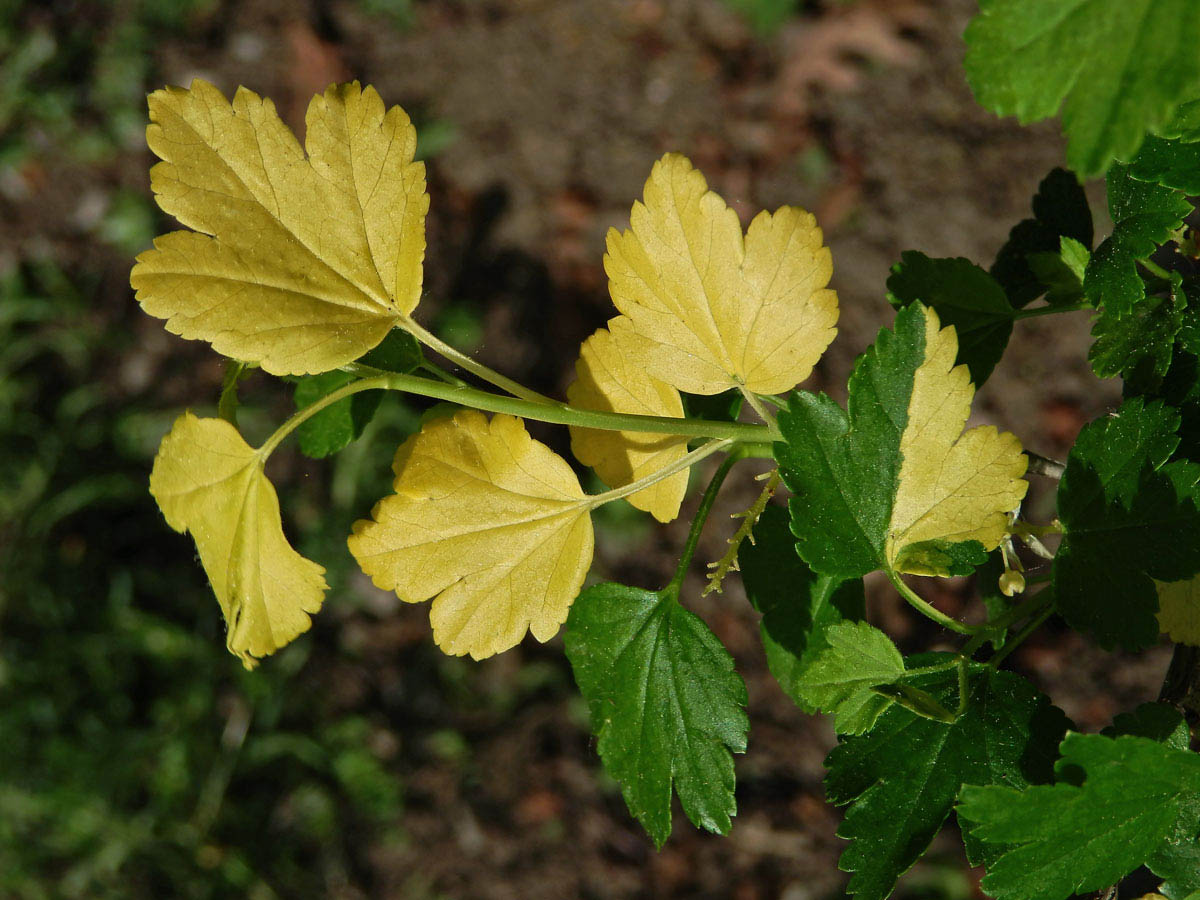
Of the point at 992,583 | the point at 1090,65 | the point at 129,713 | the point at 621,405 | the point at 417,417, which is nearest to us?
the point at 1090,65

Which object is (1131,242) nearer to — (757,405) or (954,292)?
(954,292)

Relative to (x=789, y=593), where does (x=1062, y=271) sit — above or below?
→ above

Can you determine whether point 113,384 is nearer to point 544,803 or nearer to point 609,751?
point 544,803

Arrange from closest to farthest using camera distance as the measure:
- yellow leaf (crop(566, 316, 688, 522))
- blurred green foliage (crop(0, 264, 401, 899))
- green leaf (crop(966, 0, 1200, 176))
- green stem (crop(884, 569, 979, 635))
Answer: green leaf (crop(966, 0, 1200, 176))
green stem (crop(884, 569, 979, 635))
yellow leaf (crop(566, 316, 688, 522))
blurred green foliage (crop(0, 264, 401, 899))

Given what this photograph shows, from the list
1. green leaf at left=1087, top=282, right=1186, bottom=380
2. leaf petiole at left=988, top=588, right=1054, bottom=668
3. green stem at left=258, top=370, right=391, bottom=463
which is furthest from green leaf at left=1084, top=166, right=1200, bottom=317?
green stem at left=258, top=370, right=391, bottom=463

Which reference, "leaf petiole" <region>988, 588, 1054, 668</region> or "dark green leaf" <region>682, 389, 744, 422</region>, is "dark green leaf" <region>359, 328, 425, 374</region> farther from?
"leaf petiole" <region>988, 588, 1054, 668</region>

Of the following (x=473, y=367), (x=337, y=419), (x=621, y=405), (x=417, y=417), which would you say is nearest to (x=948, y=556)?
(x=621, y=405)
